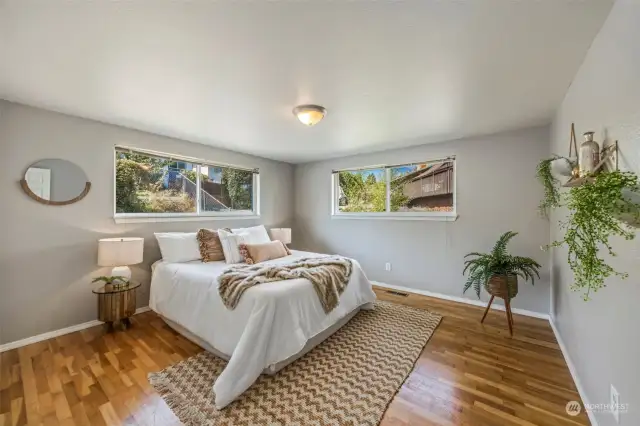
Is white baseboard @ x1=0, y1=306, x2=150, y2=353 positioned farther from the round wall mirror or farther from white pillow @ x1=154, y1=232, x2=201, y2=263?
the round wall mirror

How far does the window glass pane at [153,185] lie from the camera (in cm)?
310

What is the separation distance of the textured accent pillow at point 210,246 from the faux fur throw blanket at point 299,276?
2.45ft

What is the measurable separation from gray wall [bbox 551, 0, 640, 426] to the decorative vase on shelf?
0.07 metres

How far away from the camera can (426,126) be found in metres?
3.00

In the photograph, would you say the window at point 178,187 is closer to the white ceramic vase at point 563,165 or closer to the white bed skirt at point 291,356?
the white bed skirt at point 291,356

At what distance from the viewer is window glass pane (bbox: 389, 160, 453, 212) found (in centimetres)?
369

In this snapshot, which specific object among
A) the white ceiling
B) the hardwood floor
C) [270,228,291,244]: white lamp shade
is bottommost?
the hardwood floor

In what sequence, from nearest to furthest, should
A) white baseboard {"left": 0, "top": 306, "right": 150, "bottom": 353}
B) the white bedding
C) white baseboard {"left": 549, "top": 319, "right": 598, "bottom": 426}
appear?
white baseboard {"left": 549, "top": 319, "right": 598, "bottom": 426} → the white bedding → white baseboard {"left": 0, "top": 306, "right": 150, "bottom": 353}

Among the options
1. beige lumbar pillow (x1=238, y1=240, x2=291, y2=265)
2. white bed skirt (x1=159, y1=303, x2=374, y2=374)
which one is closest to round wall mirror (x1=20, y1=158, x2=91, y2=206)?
white bed skirt (x1=159, y1=303, x2=374, y2=374)

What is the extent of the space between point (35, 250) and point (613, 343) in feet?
13.9

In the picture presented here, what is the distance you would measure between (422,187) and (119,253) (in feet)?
12.6

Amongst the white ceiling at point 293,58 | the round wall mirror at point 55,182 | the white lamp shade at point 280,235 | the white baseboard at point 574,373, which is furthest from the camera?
the white lamp shade at point 280,235

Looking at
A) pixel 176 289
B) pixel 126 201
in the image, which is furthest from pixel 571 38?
pixel 126 201

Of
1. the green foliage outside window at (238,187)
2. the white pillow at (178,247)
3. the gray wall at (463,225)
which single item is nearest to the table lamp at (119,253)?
the white pillow at (178,247)
